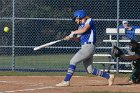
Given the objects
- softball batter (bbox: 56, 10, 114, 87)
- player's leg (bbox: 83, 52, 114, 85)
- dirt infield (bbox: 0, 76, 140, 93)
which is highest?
softball batter (bbox: 56, 10, 114, 87)

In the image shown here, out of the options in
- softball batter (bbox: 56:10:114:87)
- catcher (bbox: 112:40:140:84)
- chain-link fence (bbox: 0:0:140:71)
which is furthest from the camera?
chain-link fence (bbox: 0:0:140:71)

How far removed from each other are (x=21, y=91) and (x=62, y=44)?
→ 11.9 metres

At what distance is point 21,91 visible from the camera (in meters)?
11.4

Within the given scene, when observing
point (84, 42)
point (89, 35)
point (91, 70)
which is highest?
point (89, 35)

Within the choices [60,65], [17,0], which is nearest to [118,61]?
[60,65]

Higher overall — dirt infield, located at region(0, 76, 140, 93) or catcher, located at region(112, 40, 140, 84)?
catcher, located at region(112, 40, 140, 84)

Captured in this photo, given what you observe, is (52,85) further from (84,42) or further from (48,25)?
(48,25)

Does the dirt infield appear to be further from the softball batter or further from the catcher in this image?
the softball batter

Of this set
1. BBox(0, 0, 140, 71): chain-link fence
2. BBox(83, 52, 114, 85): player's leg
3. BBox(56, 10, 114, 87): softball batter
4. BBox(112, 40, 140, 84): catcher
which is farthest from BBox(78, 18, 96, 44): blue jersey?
BBox(0, 0, 140, 71): chain-link fence

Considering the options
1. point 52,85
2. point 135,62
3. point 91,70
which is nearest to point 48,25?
point 135,62

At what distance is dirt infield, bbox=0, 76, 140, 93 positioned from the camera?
11.8 meters

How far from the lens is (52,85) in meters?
12.9

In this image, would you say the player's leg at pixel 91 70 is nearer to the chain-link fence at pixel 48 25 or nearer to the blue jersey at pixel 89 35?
the blue jersey at pixel 89 35

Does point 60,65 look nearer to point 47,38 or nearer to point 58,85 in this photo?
point 47,38
